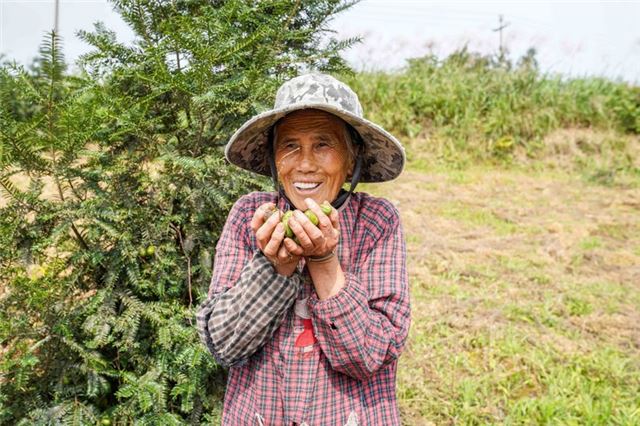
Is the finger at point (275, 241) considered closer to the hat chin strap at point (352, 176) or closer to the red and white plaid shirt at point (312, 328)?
the red and white plaid shirt at point (312, 328)

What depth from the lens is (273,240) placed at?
4.01ft

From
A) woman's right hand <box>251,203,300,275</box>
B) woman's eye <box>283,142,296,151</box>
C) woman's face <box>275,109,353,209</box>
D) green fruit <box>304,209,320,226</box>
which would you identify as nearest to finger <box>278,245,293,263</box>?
woman's right hand <box>251,203,300,275</box>

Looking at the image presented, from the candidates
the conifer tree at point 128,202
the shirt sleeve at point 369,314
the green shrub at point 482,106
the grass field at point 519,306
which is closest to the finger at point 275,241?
the shirt sleeve at point 369,314

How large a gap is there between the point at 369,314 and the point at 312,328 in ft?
0.58

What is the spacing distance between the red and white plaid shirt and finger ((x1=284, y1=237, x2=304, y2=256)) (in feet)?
0.36

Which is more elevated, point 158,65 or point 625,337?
point 158,65

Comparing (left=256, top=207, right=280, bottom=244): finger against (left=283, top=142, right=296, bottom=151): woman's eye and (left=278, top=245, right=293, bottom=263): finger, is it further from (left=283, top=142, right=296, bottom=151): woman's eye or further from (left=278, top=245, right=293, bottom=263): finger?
(left=283, top=142, right=296, bottom=151): woman's eye

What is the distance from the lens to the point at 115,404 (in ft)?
7.48

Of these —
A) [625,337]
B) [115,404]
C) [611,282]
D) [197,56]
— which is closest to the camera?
[197,56]

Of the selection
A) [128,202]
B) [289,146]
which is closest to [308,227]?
[289,146]

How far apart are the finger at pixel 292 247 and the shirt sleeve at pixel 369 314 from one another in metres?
0.15

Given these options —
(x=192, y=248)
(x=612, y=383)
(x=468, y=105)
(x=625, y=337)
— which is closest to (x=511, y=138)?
(x=468, y=105)

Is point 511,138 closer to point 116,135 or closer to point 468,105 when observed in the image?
point 468,105

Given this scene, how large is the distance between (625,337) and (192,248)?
3.17 meters
